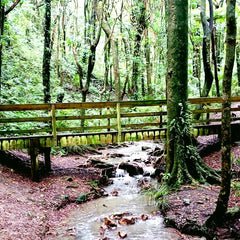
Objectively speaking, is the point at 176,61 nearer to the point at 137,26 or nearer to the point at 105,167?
the point at 105,167

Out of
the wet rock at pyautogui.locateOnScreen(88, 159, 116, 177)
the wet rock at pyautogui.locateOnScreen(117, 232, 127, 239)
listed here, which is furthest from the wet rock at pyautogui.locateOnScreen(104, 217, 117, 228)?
the wet rock at pyautogui.locateOnScreen(88, 159, 116, 177)

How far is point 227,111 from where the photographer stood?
5.08 metres

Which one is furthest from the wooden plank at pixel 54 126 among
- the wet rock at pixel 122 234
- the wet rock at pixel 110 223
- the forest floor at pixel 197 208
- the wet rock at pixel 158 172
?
the wet rock at pixel 122 234

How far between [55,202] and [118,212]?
6.03 ft

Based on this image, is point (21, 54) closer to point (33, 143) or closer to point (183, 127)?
point (33, 143)

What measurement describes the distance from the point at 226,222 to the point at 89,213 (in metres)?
3.63

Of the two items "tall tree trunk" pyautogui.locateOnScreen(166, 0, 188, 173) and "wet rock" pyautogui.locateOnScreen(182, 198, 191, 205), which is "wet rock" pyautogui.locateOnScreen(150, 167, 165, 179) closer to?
"tall tree trunk" pyautogui.locateOnScreen(166, 0, 188, 173)

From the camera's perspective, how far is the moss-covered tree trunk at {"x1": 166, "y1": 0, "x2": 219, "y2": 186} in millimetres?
8086

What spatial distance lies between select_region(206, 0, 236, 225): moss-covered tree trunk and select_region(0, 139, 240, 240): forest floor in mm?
526

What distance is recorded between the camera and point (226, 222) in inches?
208

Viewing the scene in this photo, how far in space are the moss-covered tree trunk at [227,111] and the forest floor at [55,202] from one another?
1.73 feet

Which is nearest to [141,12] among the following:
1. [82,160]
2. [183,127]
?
[82,160]

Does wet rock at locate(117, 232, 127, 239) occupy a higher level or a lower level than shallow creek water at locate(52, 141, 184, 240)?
higher

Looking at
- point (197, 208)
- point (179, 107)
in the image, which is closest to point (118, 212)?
point (197, 208)
